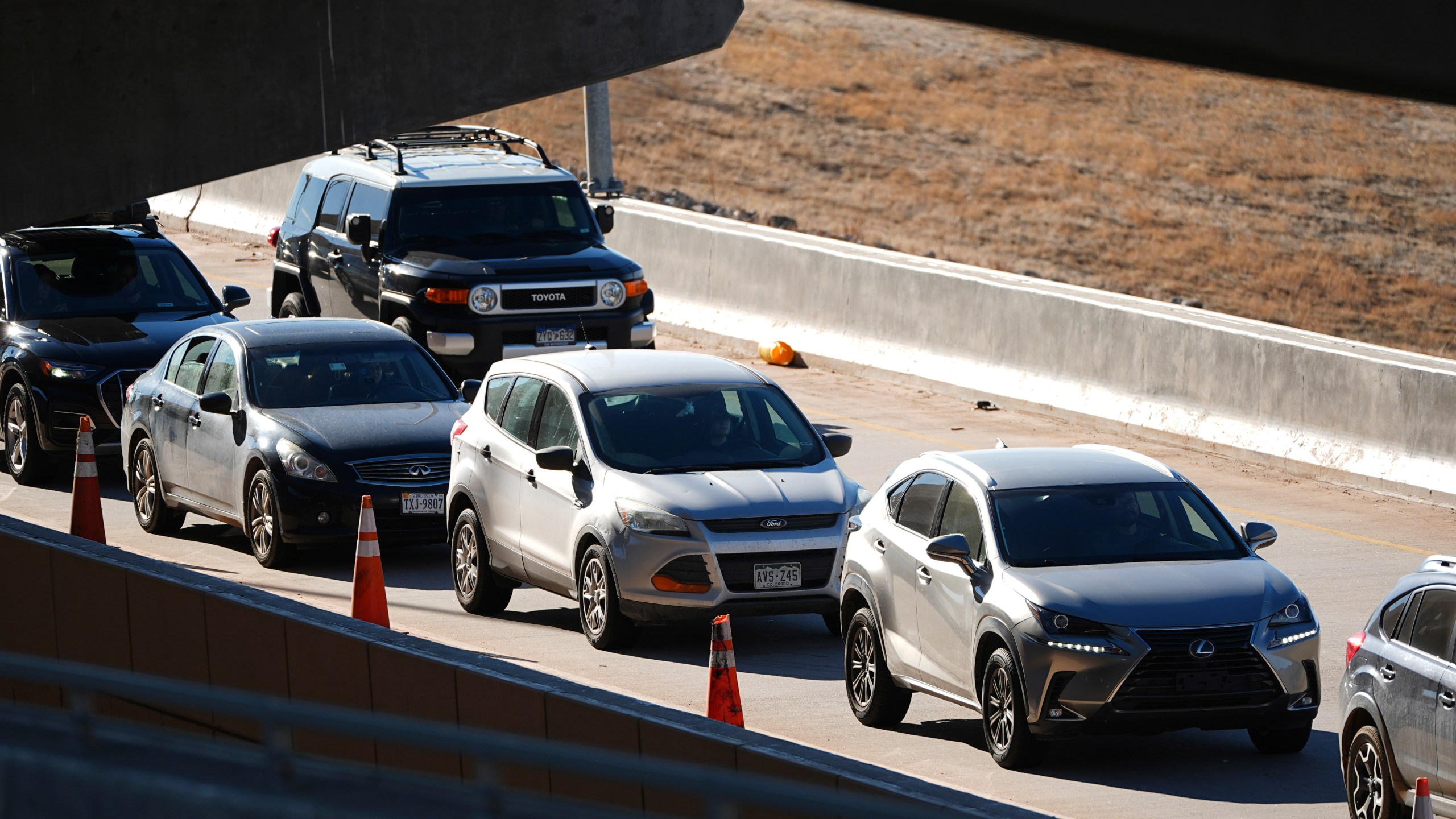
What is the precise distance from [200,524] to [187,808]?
13.0m

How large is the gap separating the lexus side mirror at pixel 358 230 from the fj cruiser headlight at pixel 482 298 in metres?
1.58

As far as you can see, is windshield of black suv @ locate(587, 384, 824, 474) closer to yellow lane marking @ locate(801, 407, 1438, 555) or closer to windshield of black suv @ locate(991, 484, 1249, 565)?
windshield of black suv @ locate(991, 484, 1249, 565)

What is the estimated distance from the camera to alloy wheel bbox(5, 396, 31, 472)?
61.7 ft

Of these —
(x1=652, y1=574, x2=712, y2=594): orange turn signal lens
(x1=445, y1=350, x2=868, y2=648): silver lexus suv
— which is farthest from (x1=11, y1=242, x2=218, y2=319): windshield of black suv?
(x1=652, y1=574, x2=712, y2=594): orange turn signal lens

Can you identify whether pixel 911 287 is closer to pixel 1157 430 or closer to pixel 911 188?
pixel 1157 430

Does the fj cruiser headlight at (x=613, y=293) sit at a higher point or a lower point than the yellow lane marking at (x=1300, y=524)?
higher

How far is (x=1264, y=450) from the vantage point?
20047 mm

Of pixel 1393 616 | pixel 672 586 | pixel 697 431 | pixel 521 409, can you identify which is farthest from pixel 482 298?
pixel 1393 616

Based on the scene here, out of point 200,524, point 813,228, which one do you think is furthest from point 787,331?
point 813,228

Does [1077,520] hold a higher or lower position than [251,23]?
lower

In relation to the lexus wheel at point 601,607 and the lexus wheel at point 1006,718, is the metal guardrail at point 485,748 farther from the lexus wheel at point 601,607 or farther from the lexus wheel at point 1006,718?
the lexus wheel at point 601,607

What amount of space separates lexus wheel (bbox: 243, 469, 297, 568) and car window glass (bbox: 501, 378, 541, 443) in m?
2.00

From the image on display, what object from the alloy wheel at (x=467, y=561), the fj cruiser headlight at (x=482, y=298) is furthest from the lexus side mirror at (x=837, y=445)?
the fj cruiser headlight at (x=482, y=298)

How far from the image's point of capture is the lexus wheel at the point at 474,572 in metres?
14.3
